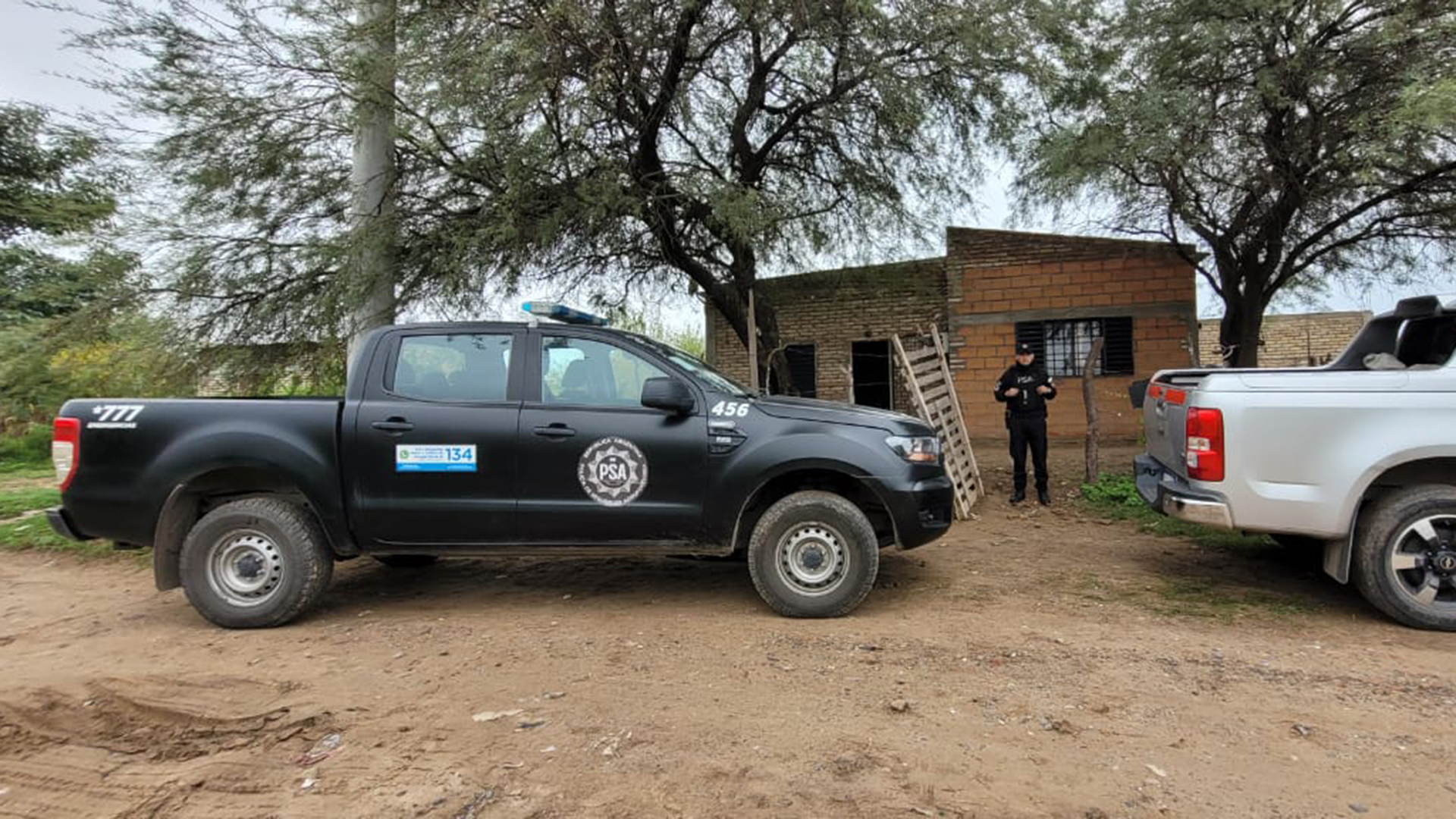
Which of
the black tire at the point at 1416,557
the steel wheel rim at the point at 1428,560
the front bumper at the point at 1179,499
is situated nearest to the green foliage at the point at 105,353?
the front bumper at the point at 1179,499

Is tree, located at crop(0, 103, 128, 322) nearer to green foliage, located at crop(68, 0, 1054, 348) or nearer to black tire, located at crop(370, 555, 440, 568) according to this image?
green foliage, located at crop(68, 0, 1054, 348)

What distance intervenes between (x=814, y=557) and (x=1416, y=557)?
11.0ft

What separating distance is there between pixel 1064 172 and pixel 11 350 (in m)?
11.4

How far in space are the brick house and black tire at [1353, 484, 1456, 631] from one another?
870cm

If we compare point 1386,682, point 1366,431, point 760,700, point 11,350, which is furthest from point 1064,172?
point 11,350

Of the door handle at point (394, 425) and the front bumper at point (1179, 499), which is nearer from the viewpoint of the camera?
the front bumper at point (1179, 499)

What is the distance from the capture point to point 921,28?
289 inches

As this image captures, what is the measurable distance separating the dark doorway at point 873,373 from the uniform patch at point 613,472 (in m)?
11.3

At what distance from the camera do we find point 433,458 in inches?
183

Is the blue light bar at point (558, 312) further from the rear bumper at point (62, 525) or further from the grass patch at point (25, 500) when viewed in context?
the grass patch at point (25, 500)

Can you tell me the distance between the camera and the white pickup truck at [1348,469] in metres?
4.27

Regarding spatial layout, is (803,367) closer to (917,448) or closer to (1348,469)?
(917,448)

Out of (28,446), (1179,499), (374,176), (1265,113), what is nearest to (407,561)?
(374,176)

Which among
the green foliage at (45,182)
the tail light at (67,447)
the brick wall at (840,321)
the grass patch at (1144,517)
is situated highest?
the green foliage at (45,182)
